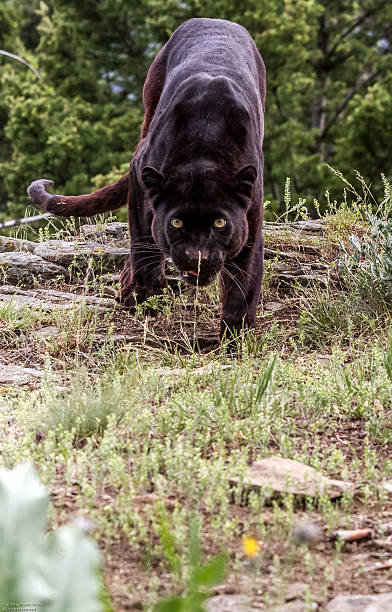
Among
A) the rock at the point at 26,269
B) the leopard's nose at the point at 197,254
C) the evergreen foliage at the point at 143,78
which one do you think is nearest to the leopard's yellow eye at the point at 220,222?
the leopard's nose at the point at 197,254

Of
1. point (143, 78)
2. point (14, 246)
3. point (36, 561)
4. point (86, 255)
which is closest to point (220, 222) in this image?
point (86, 255)

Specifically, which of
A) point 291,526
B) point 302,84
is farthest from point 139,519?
point 302,84

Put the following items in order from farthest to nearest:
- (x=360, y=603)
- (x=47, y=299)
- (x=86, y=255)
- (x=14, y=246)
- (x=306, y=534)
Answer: (x=14, y=246)
(x=86, y=255)
(x=47, y=299)
(x=306, y=534)
(x=360, y=603)

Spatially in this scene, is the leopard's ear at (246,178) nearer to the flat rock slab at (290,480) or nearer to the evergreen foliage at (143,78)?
the flat rock slab at (290,480)

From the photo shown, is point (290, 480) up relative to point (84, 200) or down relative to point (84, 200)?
Result: down

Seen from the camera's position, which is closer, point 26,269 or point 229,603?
point 229,603

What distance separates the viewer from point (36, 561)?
75 cm

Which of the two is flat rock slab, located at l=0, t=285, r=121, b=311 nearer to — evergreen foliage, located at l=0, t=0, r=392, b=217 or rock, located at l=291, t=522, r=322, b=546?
rock, located at l=291, t=522, r=322, b=546

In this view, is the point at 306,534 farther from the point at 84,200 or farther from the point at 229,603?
the point at 84,200

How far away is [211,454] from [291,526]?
0.66 m

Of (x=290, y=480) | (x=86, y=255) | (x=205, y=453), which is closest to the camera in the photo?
(x=290, y=480)

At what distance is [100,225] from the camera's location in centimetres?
764

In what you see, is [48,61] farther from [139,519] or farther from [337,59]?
[139,519]

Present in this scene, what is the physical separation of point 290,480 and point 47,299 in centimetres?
398
